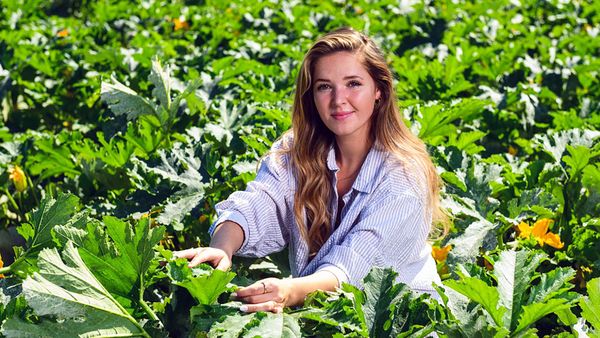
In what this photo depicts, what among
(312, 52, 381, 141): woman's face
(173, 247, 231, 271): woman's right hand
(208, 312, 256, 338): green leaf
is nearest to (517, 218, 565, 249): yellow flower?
(312, 52, 381, 141): woman's face

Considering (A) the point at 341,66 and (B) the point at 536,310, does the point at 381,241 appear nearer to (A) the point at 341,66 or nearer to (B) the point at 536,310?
(A) the point at 341,66

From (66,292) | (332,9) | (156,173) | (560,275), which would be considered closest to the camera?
(66,292)

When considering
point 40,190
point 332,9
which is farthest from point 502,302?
point 332,9

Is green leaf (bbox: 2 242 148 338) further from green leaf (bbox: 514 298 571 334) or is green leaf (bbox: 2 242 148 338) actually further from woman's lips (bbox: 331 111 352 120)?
woman's lips (bbox: 331 111 352 120)

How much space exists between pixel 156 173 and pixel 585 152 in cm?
146

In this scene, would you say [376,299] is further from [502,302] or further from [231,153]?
[231,153]

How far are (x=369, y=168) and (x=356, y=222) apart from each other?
0.18 m

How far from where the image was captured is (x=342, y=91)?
3039 mm

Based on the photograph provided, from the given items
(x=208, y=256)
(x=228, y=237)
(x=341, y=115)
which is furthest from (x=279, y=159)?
(x=208, y=256)

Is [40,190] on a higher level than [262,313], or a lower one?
lower

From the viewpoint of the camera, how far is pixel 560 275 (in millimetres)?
2395

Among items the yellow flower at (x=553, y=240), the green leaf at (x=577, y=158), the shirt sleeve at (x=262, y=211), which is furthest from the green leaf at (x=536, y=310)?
the green leaf at (x=577, y=158)

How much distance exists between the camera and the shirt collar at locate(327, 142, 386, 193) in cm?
298

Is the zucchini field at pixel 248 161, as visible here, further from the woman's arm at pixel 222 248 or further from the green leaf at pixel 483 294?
the woman's arm at pixel 222 248
